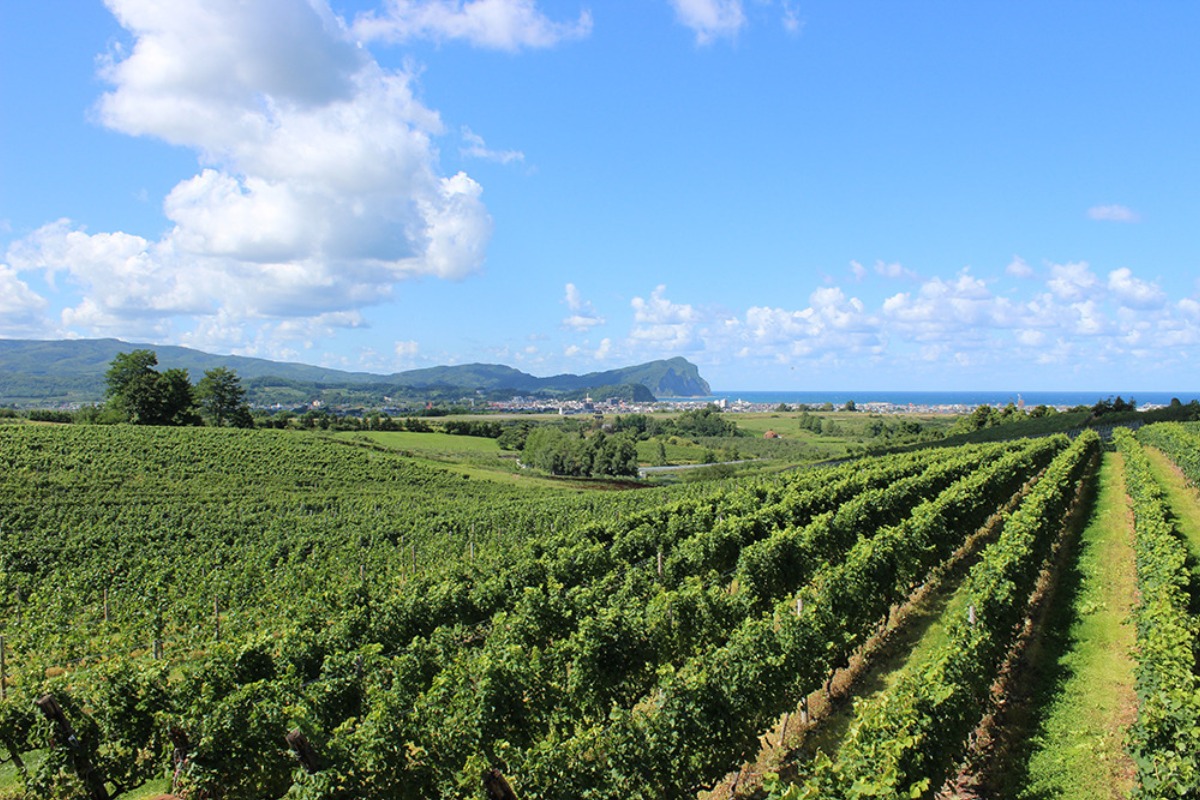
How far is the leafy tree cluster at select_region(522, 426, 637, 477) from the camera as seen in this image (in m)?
101

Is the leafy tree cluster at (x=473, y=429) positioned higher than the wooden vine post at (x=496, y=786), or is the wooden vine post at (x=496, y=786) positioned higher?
the wooden vine post at (x=496, y=786)

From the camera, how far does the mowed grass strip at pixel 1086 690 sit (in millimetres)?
9594

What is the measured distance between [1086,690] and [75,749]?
16879 mm

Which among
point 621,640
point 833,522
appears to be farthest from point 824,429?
point 621,640

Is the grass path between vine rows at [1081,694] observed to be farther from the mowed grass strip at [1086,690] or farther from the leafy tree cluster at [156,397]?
the leafy tree cluster at [156,397]

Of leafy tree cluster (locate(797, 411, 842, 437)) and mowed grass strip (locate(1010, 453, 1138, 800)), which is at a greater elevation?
mowed grass strip (locate(1010, 453, 1138, 800))

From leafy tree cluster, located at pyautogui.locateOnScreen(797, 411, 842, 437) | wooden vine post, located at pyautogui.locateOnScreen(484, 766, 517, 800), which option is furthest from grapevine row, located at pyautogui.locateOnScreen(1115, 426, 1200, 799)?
leafy tree cluster, located at pyautogui.locateOnScreen(797, 411, 842, 437)

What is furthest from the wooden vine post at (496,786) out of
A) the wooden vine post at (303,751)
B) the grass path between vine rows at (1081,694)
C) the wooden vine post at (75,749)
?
the grass path between vine rows at (1081,694)

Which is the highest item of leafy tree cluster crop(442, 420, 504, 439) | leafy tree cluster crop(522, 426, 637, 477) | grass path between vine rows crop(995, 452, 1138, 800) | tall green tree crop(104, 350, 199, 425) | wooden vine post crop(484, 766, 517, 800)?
tall green tree crop(104, 350, 199, 425)

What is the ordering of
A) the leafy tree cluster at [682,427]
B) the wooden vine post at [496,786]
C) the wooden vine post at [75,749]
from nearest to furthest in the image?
the wooden vine post at [496,786] → the wooden vine post at [75,749] → the leafy tree cluster at [682,427]

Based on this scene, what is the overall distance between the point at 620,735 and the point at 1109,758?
772 centimetres

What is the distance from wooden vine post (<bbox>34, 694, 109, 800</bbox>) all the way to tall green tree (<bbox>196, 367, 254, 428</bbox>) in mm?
97182

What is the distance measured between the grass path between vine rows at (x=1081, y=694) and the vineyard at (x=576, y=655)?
0.53 metres

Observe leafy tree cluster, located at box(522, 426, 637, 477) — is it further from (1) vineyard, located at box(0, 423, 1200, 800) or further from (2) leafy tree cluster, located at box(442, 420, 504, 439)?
(1) vineyard, located at box(0, 423, 1200, 800)
